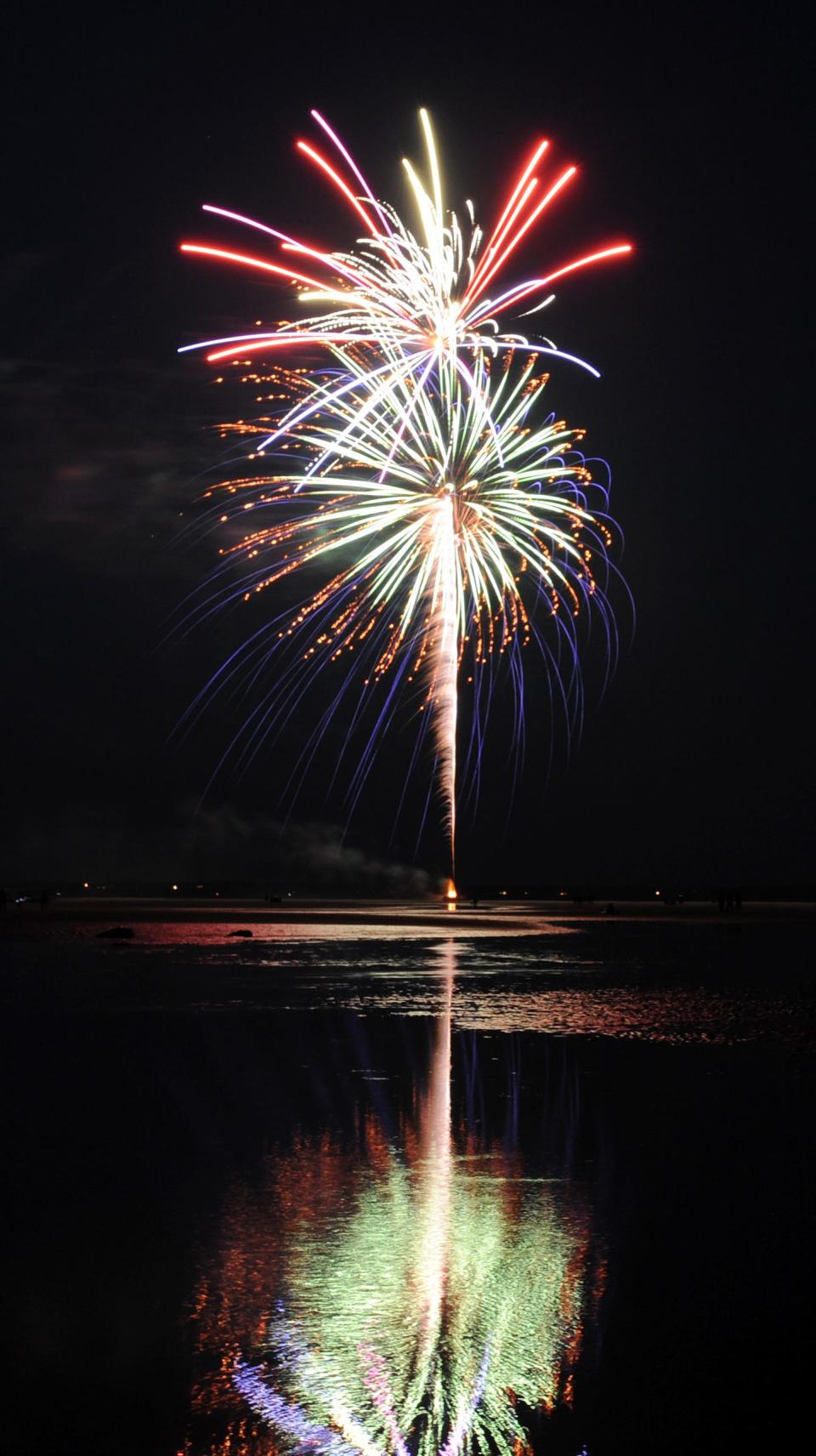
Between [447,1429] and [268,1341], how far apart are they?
49.9 inches

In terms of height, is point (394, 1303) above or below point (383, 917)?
below

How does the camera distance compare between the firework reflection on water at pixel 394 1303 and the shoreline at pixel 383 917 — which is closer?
the firework reflection on water at pixel 394 1303

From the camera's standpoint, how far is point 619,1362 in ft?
20.5

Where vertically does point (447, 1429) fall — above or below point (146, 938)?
below

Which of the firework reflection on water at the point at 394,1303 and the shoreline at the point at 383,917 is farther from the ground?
the shoreline at the point at 383,917

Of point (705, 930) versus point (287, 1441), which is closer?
point (287, 1441)

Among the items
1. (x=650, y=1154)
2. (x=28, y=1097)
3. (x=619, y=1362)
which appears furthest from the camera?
(x=28, y=1097)

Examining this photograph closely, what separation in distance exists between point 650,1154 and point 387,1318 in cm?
456

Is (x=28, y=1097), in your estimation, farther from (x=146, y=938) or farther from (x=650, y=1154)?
(x=146, y=938)

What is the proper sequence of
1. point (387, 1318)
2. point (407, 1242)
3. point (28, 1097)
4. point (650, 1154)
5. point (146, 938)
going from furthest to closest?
point (146, 938) < point (28, 1097) < point (650, 1154) < point (407, 1242) < point (387, 1318)

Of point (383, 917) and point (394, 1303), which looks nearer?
point (394, 1303)

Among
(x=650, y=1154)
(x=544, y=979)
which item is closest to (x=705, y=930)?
(x=544, y=979)

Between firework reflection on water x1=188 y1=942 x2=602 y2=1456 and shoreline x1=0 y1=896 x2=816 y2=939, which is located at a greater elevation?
shoreline x1=0 y1=896 x2=816 y2=939

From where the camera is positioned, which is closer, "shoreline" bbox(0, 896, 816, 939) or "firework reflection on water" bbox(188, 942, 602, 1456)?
"firework reflection on water" bbox(188, 942, 602, 1456)
